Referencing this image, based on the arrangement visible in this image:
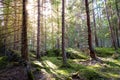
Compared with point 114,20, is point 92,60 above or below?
below

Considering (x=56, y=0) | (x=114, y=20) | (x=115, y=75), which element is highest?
(x=56, y=0)

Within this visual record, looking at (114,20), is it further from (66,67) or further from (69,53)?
(66,67)

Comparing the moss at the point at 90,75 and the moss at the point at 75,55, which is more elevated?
the moss at the point at 75,55

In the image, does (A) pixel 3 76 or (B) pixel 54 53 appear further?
(B) pixel 54 53

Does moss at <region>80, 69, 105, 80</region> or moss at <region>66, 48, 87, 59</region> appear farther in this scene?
moss at <region>66, 48, 87, 59</region>

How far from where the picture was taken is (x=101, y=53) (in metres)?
24.7

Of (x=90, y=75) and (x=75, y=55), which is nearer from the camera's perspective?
(x=90, y=75)

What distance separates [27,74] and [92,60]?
8.27 m

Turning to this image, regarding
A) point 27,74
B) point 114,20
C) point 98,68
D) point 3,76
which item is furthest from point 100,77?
point 114,20

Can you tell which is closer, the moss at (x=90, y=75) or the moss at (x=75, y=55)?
the moss at (x=90, y=75)

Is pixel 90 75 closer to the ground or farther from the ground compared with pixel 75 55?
closer to the ground

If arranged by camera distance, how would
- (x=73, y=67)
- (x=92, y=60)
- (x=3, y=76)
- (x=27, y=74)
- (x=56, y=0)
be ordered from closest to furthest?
(x=27, y=74) → (x=3, y=76) → (x=73, y=67) → (x=92, y=60) → (x=56, y=0)

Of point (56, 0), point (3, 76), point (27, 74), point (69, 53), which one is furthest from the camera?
point (56, 0)

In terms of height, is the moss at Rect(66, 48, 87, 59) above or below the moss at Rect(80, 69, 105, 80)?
above
